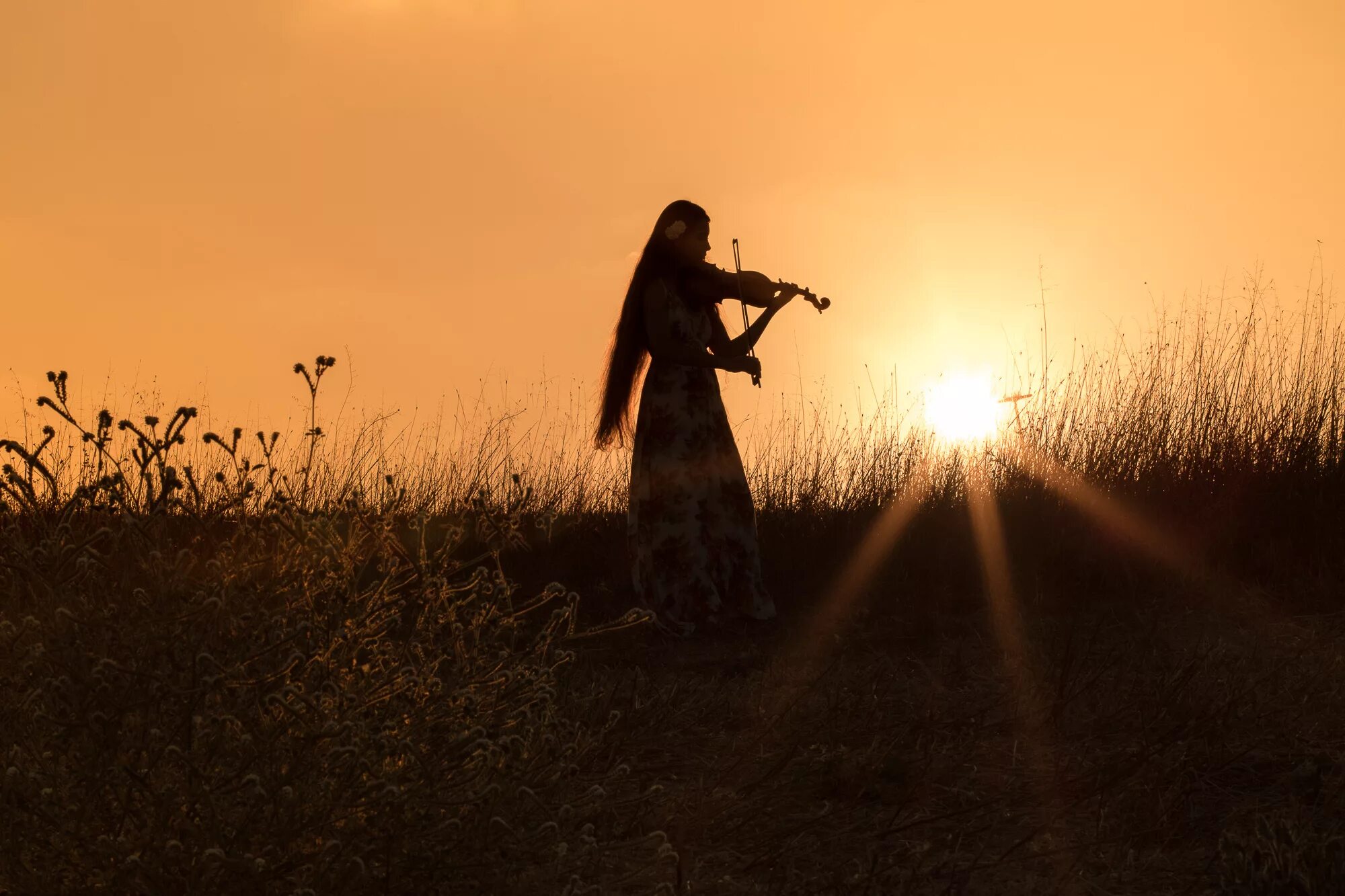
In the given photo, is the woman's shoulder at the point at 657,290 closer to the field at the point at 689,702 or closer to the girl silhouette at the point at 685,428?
the girl silhouette at the point at 685,428

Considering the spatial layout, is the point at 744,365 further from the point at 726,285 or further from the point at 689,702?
the point at 689,702

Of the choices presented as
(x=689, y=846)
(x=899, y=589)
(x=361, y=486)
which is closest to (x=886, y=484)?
(x=899, y=589)

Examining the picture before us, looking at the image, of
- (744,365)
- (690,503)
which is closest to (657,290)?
(744,365)

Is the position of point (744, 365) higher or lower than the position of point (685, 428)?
higher

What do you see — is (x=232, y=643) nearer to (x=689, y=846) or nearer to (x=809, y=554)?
(x=689, y=846)

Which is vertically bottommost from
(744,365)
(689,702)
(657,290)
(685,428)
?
(689,702)

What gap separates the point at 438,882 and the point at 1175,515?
19.2 feet

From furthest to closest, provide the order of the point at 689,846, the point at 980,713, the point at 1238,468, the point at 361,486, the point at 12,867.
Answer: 1. the point at 361,486
2. the point at 1238,468
3. the point at 980,713
4. the point at 689,846
5. the point at 12,867

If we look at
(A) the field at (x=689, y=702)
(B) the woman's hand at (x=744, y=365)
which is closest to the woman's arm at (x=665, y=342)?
(B) the woman's hand at (x=744, y=365)

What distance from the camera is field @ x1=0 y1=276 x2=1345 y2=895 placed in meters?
2.65

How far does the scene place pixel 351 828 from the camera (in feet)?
8.69

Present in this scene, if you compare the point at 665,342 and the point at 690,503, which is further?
the point at 690,503

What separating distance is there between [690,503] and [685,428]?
41cm

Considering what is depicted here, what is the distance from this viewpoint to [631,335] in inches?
252
